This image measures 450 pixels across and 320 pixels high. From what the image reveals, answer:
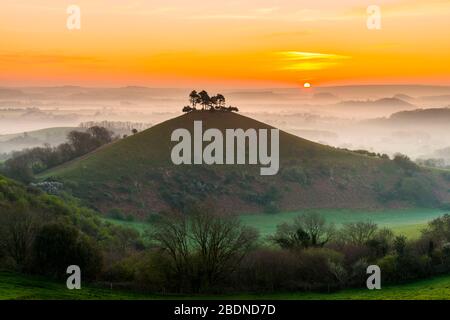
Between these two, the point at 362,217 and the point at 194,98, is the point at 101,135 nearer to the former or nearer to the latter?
the point at 194,98

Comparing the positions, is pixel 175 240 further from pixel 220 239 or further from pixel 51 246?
pixel 51 246

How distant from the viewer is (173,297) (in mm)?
51000

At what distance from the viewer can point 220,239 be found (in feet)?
199

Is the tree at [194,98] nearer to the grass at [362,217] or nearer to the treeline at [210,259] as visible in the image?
the grass at [362,217]

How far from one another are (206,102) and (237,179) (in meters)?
19.8

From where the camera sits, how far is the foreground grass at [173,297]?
46.4 meters

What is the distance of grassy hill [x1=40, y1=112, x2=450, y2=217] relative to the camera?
128000mm

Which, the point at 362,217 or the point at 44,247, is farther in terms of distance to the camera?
the point at 362,217

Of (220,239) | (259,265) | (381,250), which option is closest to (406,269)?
(381,250)

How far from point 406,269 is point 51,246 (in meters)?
28.2

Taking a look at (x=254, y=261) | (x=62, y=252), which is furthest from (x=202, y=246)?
(x=62, y=252)

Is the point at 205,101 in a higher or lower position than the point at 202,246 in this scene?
higher

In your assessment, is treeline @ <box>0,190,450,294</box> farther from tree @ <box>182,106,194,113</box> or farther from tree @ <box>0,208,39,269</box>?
tree @ <box>182,106,194,113</box>

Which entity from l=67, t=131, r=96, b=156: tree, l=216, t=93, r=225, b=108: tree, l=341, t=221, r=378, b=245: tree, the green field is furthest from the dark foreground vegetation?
l=216, t=93, r=225, b=108: tree
